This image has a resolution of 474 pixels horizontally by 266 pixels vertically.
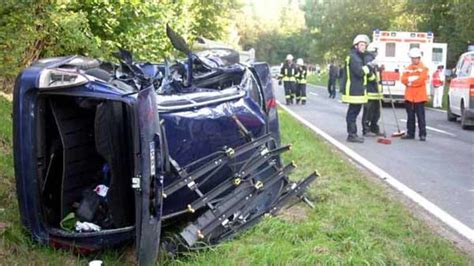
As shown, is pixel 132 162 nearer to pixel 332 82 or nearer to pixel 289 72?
pixel 289 72

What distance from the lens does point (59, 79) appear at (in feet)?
13.7

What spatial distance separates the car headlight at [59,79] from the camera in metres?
4.15

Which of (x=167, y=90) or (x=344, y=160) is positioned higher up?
(x=167, y=90)

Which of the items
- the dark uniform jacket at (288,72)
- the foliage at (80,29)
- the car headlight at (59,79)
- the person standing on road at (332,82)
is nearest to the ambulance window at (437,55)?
the dark uniform jacket at (288,72)

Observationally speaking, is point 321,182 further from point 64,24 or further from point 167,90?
point 64,24

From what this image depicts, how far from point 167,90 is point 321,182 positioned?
1952 millimetres

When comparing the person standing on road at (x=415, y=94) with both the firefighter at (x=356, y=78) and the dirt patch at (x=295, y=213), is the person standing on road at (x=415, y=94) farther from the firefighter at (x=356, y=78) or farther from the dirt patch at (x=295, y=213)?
the dirt patch at (x=295, y=213)

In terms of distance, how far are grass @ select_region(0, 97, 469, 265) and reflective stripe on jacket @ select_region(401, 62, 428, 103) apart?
5450 mm

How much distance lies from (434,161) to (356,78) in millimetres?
2277

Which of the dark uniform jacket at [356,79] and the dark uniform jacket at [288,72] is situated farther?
the dark uniform jacket at [288,72]

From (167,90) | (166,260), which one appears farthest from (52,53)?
(166,260)

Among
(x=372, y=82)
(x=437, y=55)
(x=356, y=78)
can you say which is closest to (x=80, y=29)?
(x=356, y=78)

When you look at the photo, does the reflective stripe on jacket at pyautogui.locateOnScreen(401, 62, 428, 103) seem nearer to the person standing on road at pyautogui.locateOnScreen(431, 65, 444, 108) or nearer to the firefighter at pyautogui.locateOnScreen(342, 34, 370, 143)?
the firefighter at pyautogui.locateOnScreen(342, 34, 370, 143)

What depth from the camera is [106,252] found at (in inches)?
182
